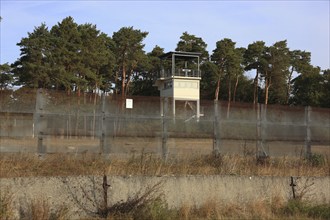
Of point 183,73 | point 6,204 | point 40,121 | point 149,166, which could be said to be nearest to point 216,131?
point 149,166

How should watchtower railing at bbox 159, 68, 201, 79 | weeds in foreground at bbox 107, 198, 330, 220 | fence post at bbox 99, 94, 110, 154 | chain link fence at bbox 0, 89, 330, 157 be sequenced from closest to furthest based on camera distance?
weeds in foreground at bbox 107, 198, 330, 220
chain link fence at bbox 0, 89, 330, 157
fence post at bbox 99, 94, 110, 154
watchtower railing at bbox 159, 68, 201, 79

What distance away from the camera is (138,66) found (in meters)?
84.9

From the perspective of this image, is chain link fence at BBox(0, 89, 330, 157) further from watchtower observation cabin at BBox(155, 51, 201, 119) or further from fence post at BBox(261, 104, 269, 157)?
watchtower observation cabin at BBox(155, 51, 201, 119)

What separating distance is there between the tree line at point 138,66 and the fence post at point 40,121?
48.7m

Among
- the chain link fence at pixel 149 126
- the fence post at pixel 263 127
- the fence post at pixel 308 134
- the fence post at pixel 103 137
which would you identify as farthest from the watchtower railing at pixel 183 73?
the fence post at pixel 103 137

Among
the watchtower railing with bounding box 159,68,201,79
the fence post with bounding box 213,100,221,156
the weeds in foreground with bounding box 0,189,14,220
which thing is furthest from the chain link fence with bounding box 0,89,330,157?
the watchtower railing with bounding box 159,68,201,79

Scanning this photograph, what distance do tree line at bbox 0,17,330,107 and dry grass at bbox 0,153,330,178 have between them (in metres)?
49.0

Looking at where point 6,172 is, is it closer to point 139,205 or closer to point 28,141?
point 28,141

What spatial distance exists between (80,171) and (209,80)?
76757mm

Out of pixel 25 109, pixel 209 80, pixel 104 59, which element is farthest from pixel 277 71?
pixel 25 109

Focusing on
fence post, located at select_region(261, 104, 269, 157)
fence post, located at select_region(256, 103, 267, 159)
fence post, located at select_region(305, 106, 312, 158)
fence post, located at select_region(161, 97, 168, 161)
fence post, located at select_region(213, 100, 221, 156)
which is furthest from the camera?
fence post, located at select_region(305, 106, 312, 158)

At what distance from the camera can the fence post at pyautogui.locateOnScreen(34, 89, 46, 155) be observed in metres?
10.5

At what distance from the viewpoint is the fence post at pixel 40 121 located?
34.5ft

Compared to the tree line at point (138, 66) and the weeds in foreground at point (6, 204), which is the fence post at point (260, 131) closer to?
the weeds in foreground at point (6, 204)
